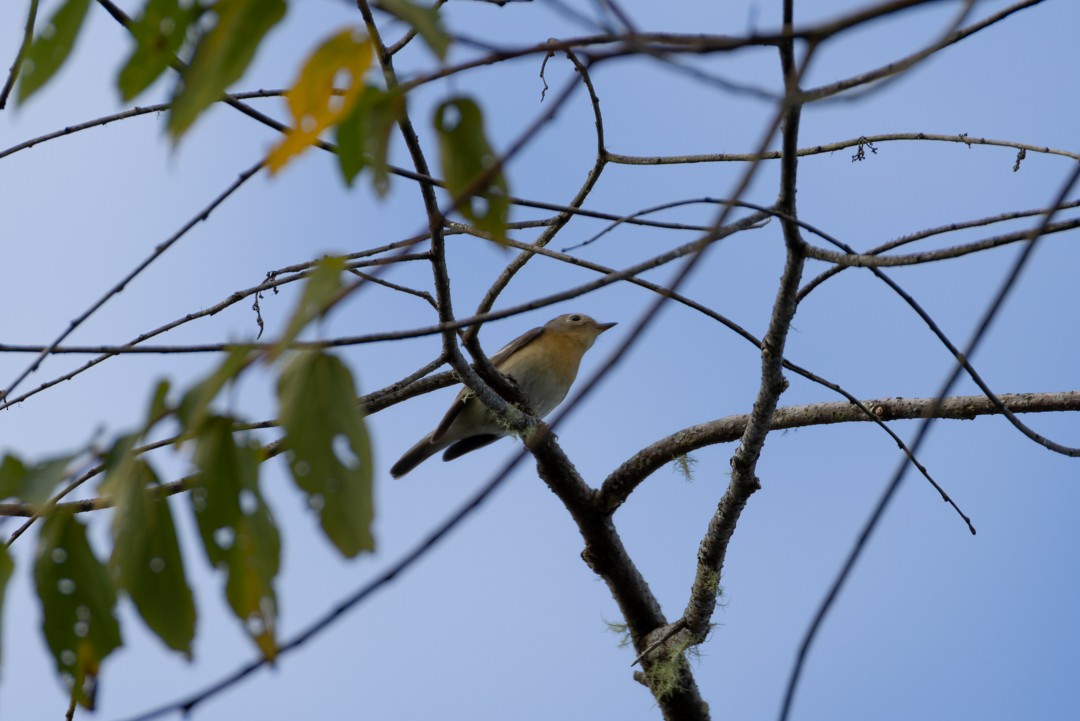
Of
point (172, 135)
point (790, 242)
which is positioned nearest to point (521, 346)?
point (790, 242)

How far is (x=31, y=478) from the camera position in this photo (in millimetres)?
1492

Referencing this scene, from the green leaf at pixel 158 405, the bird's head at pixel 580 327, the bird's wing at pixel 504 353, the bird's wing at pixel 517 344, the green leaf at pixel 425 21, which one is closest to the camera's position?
the green leaf at pixel 425 21

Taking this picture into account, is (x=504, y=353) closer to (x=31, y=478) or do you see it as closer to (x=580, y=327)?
(x=580, y=327)

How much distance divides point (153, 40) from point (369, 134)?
288mm

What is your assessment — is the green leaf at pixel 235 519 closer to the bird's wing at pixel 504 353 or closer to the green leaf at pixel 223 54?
the green leaf at pixel 223 54

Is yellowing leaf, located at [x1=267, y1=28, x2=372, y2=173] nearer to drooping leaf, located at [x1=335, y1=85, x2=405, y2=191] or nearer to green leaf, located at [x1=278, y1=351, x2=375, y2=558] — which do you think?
Result: drooping leaf, located at [x1=335, y1=85, x2=405, y2=191]

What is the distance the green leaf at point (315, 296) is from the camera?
4.07 feet

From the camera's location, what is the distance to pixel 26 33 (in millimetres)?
1489

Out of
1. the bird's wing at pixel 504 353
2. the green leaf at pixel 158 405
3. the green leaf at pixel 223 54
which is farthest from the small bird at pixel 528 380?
the green leaf at pixel 223 54

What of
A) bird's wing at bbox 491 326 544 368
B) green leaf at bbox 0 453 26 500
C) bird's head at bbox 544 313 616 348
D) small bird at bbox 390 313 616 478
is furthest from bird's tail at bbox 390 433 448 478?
green leaf at bbox 0 453 26 500

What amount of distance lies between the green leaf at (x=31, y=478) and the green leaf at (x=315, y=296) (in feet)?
1.44

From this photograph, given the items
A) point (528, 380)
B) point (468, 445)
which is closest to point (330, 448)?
point (468, 445)

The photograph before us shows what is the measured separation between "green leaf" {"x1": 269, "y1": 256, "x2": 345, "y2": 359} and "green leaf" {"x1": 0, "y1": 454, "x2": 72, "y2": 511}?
17.2 inches

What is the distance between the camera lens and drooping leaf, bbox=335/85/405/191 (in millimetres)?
1286
